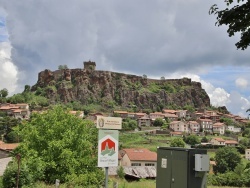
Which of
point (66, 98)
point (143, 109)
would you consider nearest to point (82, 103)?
point (66, 98)

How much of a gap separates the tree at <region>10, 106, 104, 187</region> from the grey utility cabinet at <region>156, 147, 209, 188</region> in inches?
480

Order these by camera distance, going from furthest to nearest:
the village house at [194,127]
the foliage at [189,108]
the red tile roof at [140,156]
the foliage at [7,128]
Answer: the foliage at [189,108] < the village house at [194,127] < the foliage at [7,128] < the red tile roof at [140,156]

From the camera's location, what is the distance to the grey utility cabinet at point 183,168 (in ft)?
18.2

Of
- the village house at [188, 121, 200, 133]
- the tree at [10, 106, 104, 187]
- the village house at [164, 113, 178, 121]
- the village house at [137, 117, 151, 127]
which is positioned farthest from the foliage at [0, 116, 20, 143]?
the village house at [164, 113, 178, 121]

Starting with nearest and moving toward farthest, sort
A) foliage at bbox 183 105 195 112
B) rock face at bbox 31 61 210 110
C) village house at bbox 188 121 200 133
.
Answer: village house at bbox 188 121 200 133, rock face at bbox 31 61 210 110, foliage at bbox 183 105 195 112

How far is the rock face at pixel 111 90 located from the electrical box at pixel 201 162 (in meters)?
135

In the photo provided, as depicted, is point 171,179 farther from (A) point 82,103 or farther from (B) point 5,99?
(A) point 82,103

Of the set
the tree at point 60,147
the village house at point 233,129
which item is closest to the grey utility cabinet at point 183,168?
the tree at point 60,147

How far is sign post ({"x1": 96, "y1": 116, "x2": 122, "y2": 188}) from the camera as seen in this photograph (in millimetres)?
5590

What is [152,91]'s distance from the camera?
6393 inches

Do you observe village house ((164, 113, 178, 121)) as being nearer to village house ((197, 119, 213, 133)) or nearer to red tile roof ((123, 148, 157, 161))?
village house ((197, 119, 213, 133))

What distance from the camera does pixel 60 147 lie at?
18859 mm

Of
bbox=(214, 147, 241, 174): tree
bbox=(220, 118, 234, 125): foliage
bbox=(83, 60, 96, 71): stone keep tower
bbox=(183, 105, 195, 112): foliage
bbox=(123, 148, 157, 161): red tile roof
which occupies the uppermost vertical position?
bbox=(83, 60, 96, 71): stone keep tower

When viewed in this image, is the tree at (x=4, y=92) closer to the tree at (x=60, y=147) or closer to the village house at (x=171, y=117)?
the village house at (x=171, y=117)
